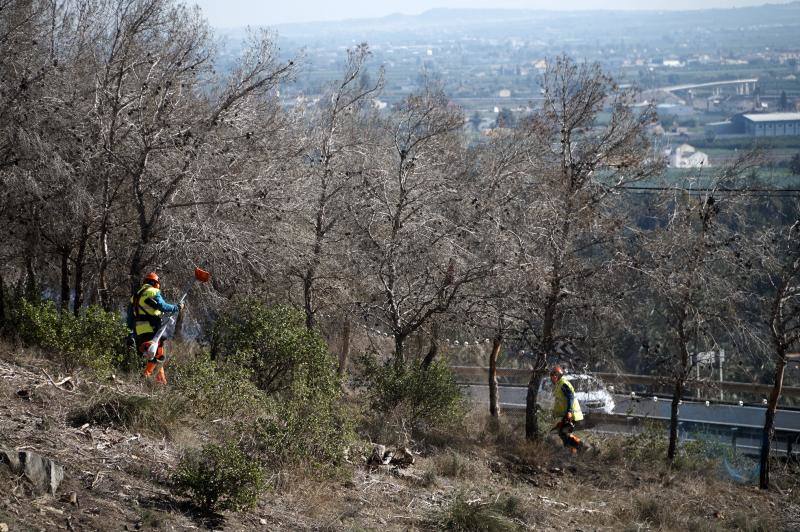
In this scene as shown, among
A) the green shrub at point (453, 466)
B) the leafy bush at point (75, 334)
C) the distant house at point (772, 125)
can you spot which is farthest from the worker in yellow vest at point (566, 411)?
the distant house at point (772, 125)

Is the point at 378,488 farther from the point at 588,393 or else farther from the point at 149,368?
the point at 588,393

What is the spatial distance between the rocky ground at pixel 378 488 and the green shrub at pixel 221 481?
12 cm

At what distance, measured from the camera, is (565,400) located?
568 inches

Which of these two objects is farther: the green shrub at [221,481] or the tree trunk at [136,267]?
the tree trunk at [136,267]

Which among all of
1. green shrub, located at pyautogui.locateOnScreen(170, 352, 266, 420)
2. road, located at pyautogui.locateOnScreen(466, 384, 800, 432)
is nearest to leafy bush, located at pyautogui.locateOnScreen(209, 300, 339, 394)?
green shrub, located at pyautogui.locateOnScreen(170, 352, 266, 420)

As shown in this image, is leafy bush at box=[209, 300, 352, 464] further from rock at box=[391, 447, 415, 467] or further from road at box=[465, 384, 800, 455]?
road at box=[465, 384, 800, 455]

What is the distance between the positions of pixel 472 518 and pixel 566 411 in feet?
18.8

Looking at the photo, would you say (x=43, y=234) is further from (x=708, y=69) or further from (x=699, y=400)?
(x=708, y=69)

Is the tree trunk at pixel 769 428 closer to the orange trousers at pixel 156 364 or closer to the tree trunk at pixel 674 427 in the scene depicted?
the tree trunk at pixel 674 427

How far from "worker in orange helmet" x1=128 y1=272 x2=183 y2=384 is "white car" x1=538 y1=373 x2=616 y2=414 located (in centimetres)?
598

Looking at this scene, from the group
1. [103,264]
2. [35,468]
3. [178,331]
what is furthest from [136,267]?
[35,468]

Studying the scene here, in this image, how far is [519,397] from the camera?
73.3 ft

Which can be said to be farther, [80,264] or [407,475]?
[80,264]

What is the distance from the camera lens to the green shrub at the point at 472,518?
888cm
